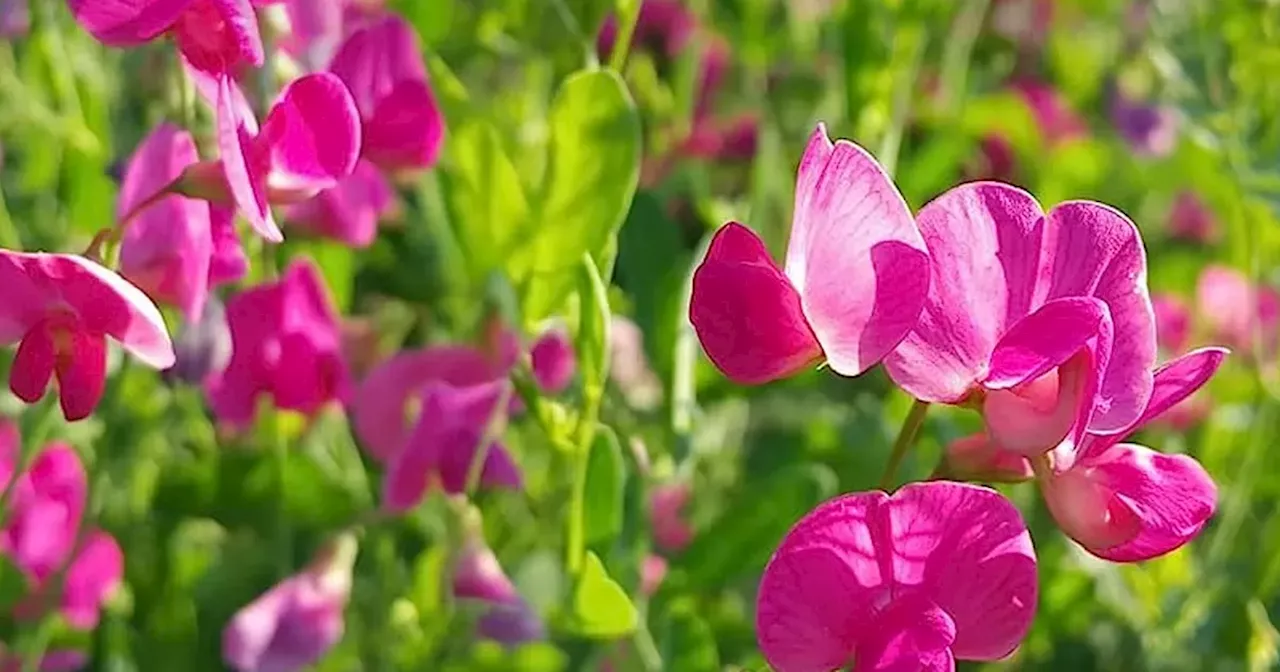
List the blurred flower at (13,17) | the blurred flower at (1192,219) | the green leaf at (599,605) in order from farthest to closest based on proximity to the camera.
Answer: the blurred flower at (1192,219), the blurred flower at (13,17), the green leaf at (599,605)

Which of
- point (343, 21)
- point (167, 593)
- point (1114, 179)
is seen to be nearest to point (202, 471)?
point (167, 593)

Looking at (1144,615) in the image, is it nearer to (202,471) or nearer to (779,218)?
(779,218)

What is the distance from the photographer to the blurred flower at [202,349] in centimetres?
112

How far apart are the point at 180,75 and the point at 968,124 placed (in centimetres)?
90

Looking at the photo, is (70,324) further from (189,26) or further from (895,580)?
(895,580)

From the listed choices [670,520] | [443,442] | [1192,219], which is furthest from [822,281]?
[1192,219]

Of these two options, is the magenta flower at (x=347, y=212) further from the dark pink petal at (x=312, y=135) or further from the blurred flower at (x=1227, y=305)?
the blurred flower at (x=1227, y=305)

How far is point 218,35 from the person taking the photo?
78cm

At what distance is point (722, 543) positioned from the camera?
3.67 feet

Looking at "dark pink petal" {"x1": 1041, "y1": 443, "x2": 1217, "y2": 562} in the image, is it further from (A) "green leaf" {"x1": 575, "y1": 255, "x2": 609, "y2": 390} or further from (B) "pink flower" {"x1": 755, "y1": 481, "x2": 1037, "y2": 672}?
(A) "green leaf" {"x1": 575, "y1": 255, "x2": 609, "y2": 390}

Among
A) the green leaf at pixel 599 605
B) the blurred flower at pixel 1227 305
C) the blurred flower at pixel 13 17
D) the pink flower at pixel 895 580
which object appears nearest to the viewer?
the pink flower at pixel 895 580

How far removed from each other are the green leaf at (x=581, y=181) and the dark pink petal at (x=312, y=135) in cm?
15

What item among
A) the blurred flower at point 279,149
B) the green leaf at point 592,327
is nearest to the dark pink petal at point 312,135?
the blurred flower at point 279,149

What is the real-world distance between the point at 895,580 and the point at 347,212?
0.59 m
